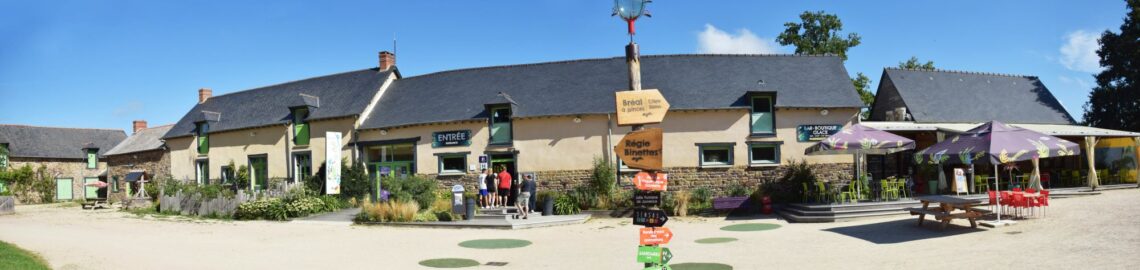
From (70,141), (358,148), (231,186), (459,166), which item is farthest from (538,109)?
(70,141)

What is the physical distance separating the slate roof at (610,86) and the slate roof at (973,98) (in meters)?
3.00

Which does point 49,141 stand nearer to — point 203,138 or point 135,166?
point 135,166

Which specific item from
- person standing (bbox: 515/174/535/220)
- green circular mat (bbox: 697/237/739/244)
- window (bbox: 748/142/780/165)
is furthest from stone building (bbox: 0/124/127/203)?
green circular mat (bbox: 697/237/739/244)

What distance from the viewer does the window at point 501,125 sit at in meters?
21.8

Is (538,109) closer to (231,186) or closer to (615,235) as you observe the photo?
(615,235)

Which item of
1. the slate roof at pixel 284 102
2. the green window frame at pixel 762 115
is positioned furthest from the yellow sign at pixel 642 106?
the slate roof at pixel 284 102

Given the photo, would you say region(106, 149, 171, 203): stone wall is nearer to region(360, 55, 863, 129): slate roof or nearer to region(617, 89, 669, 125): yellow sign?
region(360, 55, 863, 129): slate roof

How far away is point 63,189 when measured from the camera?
38344mm

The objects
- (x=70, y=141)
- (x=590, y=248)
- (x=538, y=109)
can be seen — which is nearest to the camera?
(x=590, y=248)

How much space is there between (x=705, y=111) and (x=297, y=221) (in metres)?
11.5

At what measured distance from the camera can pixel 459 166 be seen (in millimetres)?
22266

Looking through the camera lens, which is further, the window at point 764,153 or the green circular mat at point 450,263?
the window at point 764,153

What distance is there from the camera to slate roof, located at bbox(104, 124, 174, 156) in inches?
1284

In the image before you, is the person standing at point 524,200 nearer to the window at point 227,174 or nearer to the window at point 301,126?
the window at point 301,126
